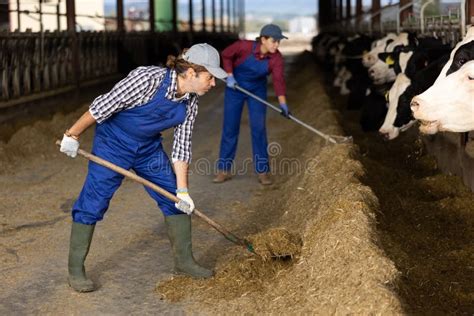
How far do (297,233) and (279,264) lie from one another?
0.64 metres

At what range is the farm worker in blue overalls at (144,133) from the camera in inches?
179

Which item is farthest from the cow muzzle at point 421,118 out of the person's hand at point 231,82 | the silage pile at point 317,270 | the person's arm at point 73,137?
the person's hand at point 231,82

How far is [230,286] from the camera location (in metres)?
4.73

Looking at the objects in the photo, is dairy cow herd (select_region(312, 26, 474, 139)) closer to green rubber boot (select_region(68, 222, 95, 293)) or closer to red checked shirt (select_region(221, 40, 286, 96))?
red checked shirt (select_region(221, 40, 286, 96))

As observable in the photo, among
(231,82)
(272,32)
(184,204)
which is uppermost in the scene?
(272,32)

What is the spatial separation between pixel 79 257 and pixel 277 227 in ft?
5.69

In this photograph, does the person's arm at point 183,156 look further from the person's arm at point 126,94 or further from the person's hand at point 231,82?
the person's hand at point 231,82

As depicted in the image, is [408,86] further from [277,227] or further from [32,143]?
[32,143]

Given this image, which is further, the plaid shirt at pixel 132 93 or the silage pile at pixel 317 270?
the plaid shirt at pixel 132 93

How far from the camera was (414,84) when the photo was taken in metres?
7.96

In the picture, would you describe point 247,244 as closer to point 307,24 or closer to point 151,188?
point 151,188

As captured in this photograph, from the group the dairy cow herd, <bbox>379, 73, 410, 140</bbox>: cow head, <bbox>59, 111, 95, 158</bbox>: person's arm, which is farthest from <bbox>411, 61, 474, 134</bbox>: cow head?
<bbox>379, 73, 410, 140</bbox>: cow head

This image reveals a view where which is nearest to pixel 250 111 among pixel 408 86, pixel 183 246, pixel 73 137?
pixel 408 86

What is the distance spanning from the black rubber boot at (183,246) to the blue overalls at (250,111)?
318 cm
